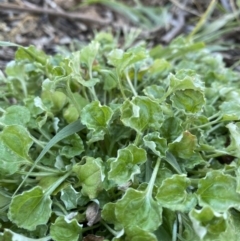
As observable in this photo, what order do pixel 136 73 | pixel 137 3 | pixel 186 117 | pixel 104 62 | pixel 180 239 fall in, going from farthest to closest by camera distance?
1. pixel 137 3
2. pixel 104 62
3. pixel 136 73
4. pixel 186 117
5. pixel 180 239

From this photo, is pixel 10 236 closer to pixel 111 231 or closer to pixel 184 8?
pixel 111 231

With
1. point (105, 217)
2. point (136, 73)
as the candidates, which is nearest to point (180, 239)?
point (105, 217)

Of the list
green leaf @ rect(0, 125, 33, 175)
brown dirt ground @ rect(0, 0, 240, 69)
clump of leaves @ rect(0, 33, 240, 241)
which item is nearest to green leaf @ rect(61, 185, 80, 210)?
clump of leaves @ rect(0, 33, 240, 241)

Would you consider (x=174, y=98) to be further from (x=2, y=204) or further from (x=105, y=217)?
(x=2, y=204)

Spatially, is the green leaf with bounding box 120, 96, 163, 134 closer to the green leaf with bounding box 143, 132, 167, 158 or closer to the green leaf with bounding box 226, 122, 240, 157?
the green leaf with bounding box 143, 132, 167, 158

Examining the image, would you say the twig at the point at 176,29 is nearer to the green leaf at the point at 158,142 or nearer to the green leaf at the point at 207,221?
the green leaf at the point at 158,142
